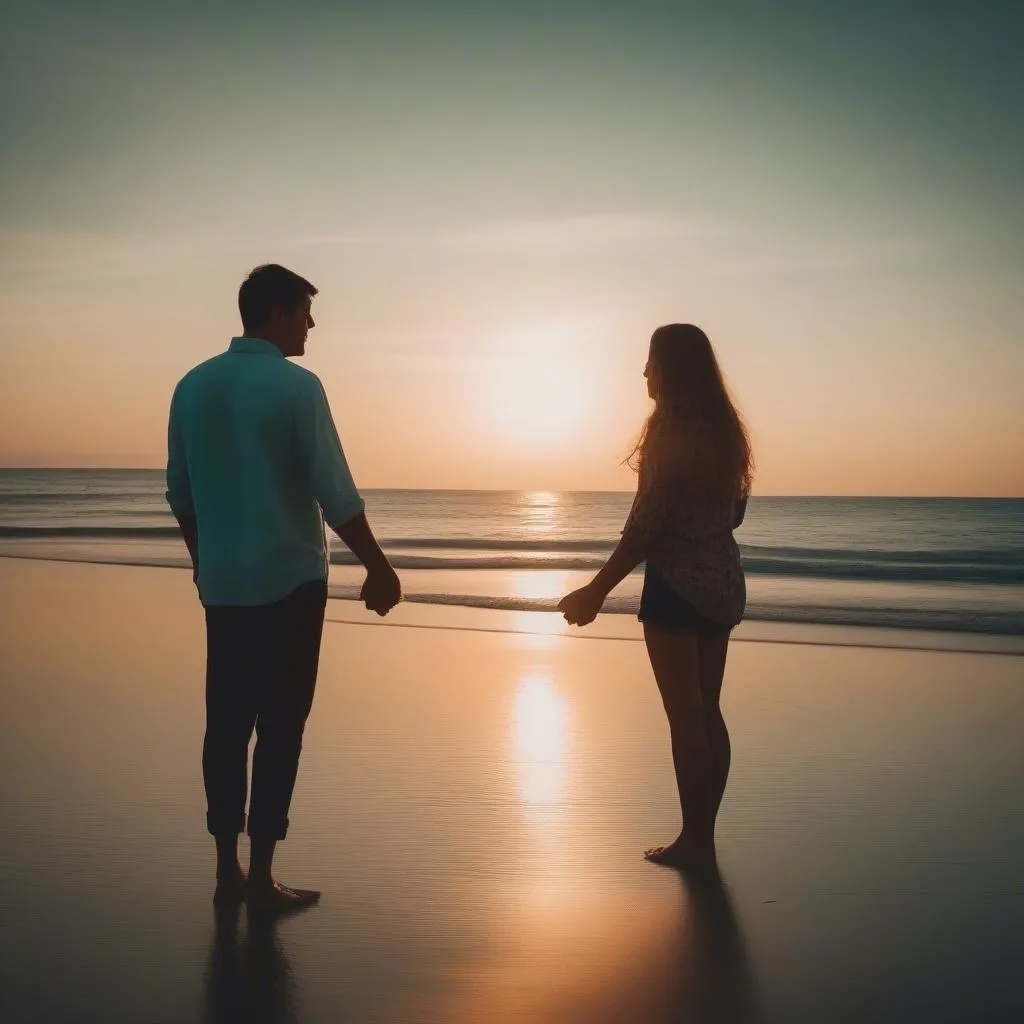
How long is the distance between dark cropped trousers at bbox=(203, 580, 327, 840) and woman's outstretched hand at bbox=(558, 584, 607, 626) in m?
0.87

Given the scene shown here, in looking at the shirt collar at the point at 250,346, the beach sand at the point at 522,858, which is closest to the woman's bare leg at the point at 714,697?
the beach sand at the point at 522,858

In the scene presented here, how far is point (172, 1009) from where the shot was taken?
7.45 ft

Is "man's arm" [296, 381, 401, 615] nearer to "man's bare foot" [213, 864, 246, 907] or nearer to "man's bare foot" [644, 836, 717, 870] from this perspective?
"man's bare foot" [213, 864, 246, 907]

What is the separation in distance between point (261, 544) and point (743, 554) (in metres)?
22.5

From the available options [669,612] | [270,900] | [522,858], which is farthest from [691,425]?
[270,900]

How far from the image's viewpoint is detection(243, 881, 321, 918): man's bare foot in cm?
284

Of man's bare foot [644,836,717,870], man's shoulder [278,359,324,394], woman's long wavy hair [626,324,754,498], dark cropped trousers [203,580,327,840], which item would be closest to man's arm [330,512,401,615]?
dark cropped trousers [203,580,327,840]

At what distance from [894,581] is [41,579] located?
11.9 m

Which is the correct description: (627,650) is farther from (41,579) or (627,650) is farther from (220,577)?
(41,579)

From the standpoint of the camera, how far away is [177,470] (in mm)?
2904

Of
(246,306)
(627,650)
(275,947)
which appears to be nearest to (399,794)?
(275,947)

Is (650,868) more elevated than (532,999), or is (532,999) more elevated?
(532,999)

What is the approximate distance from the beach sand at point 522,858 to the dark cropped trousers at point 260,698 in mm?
300

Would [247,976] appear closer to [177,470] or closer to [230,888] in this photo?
[230,888]
